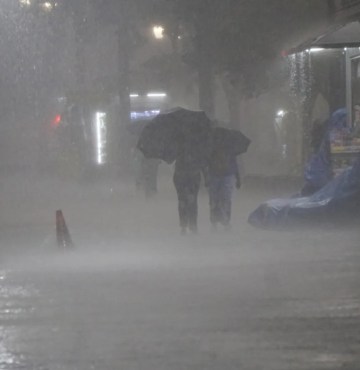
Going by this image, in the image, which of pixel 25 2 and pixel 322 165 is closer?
pixel 322 165

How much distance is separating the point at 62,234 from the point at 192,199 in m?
2.16

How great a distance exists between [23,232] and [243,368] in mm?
10048

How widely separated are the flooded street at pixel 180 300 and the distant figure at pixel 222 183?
0.42 m

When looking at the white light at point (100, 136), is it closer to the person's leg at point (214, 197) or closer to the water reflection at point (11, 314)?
the person's leg at point (214, 197)

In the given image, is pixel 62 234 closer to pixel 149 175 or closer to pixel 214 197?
pixel 214 197

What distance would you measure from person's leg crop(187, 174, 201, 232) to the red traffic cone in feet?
6.54

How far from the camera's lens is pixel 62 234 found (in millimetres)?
13633

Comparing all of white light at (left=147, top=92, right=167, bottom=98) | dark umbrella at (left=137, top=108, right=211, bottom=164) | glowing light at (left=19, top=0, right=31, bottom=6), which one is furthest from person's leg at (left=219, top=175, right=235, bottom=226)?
white light at (left=147, top=92, right=167, bottom=98)

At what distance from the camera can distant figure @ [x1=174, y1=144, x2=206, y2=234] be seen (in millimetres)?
14750

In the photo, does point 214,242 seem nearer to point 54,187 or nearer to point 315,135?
point 315,135

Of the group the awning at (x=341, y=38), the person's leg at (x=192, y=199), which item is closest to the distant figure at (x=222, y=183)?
the person's leg at (x=192, y=199)

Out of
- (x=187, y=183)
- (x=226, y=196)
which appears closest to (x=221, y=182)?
(x=226, y=196)

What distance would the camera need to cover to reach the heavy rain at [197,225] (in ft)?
26.0

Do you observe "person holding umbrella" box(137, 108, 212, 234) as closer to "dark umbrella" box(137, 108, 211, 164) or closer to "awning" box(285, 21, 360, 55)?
"dark umbrella" box(137, 108, 211, 164)
